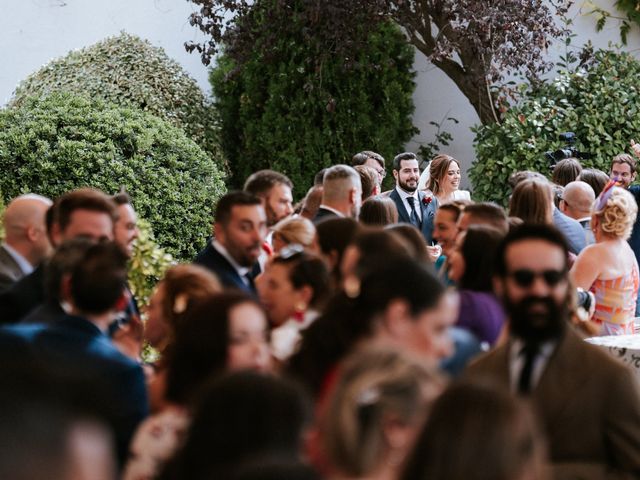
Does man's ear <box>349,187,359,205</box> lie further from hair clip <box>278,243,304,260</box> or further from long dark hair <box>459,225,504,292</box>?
long dark hair <box>459,225,504,292</box>

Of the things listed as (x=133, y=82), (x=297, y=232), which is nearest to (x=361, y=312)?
(x=297, y=232)

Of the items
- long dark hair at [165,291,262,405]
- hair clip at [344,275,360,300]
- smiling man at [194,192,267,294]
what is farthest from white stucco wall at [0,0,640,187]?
long dark hair at [165,291,262,405]

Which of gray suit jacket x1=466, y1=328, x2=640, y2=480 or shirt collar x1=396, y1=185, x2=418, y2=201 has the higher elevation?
shirt collar x1=396, y1=185, x2=418, y2=201

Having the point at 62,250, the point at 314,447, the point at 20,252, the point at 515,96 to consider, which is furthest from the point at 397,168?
the point at 314,447

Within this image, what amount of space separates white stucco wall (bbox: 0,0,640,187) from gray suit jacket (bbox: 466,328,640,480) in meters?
11.7

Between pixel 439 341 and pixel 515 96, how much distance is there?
422 inches

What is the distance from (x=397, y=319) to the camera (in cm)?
320

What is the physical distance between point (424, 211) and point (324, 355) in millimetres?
6221

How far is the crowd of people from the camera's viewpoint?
175 centimetres

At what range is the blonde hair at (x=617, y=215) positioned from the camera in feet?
19.1

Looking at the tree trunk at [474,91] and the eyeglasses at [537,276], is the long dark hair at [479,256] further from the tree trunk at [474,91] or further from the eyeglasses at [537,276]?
the tree trunk at [474,91]

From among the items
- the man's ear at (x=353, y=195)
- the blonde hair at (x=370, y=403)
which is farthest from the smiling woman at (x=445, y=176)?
the blonde hair at (x=370, y=403)

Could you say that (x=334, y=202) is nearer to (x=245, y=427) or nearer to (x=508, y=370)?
(x=508, y=370)

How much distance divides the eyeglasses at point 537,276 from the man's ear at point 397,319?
0.37 m
